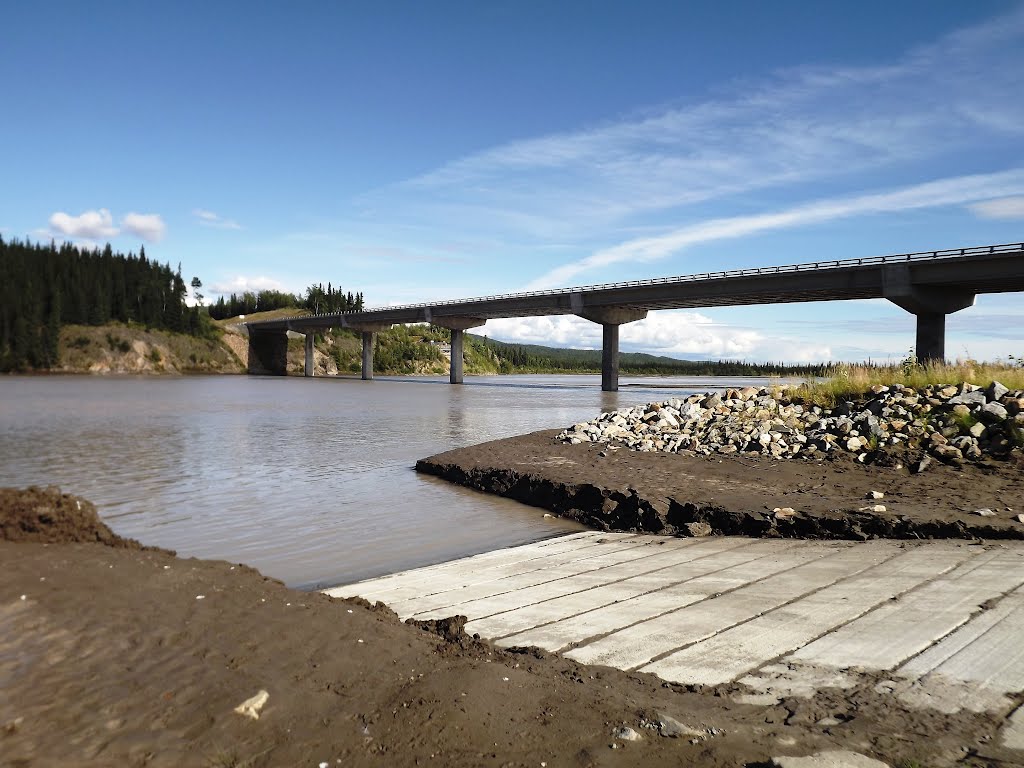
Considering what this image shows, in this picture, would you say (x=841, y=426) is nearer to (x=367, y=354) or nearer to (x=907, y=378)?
(x=907, y=378)

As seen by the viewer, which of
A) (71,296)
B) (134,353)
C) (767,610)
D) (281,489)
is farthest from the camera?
(71,296)

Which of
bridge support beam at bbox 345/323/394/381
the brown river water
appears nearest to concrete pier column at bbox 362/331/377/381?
bridge support beam at bbox 345/323/394/381

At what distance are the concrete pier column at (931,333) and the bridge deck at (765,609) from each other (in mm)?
46014

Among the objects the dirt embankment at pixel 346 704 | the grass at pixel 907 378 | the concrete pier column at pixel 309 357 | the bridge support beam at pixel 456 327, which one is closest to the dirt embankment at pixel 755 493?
the grass at pixel 907 378

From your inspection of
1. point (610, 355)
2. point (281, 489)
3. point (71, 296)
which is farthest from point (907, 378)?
point (71, 296)

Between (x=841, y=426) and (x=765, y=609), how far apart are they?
10.2m

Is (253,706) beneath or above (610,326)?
beneath

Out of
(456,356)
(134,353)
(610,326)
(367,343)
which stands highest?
(610,326)

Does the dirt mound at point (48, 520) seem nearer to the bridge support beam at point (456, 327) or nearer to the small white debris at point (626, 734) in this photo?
the small white debris at point (626, 734)

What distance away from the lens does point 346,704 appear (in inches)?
160

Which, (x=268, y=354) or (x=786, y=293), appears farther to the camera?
(x=268, y=354)

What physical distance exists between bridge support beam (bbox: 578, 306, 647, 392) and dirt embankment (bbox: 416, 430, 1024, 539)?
55.3 metres

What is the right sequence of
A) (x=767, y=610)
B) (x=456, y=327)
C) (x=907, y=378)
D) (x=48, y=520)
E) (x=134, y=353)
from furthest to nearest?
(x=134, y=353) < (x=456, y=327) < (x=907, y=378) < (x=48, y=520) < (x=767, y=610)

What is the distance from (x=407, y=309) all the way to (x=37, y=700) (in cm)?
9324
